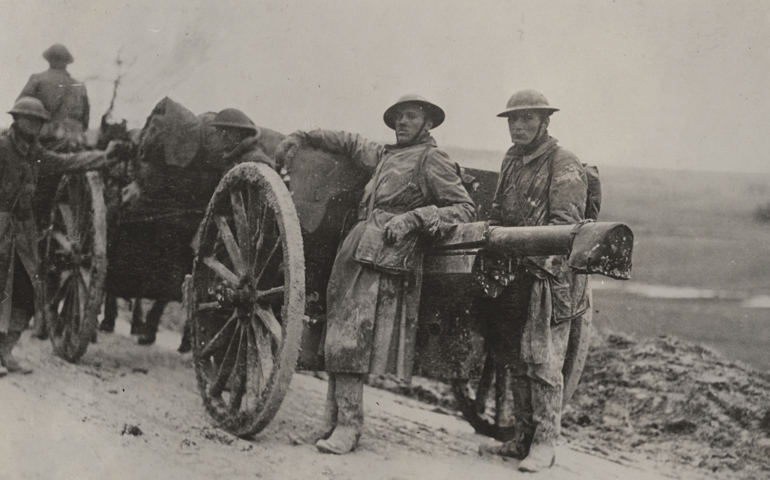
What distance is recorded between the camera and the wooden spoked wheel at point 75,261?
18.8 ft

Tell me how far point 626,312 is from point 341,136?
4.10 meters

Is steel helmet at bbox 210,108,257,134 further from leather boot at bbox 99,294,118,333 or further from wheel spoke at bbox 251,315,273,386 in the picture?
leather boot at bbox 99,294,118,333

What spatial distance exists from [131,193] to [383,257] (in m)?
2.71

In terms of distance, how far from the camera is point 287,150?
471cm

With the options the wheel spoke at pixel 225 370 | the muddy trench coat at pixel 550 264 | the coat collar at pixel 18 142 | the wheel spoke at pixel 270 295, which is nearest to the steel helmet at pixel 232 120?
the coat collar at pixel 18 142

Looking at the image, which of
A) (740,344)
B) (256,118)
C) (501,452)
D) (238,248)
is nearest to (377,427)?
(501,452)

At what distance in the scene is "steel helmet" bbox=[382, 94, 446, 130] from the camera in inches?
181

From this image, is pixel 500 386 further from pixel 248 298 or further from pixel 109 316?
pixel 109 316

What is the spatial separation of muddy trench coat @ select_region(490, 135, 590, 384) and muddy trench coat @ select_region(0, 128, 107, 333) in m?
3.63

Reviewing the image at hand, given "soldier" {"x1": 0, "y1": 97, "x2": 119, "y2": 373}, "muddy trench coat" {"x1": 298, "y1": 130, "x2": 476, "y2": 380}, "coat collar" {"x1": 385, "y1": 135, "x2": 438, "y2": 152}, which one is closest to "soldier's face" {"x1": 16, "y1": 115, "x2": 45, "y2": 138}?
"soldier" {"x1": 0, "y1": 97, "x2": 119, "y2": 373}

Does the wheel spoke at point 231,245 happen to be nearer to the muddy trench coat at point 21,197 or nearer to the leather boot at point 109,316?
the muddy trench coat at point 21,197

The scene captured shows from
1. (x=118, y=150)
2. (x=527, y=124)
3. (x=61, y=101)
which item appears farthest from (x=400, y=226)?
(x=61, y=101)

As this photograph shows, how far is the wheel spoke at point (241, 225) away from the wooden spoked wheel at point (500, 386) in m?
1.56

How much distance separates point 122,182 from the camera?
621cm
